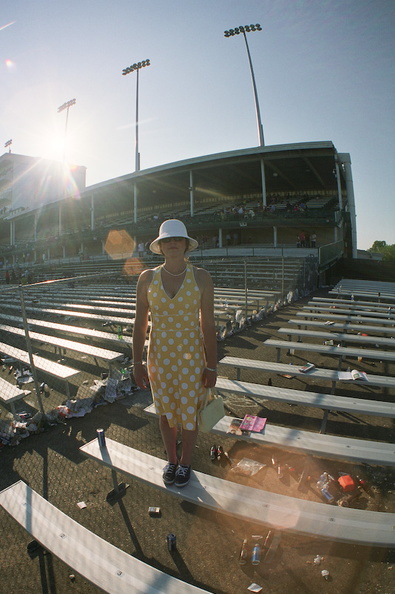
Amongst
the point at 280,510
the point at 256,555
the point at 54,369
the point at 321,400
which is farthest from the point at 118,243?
the point at 256,555

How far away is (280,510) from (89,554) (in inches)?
51.3

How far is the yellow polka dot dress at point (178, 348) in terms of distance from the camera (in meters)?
2.49

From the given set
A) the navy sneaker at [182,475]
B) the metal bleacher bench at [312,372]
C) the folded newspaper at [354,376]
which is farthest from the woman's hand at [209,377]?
the folded newspaper at [354,376]

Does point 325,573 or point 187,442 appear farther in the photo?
point 187,442

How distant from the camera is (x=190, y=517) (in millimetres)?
2537

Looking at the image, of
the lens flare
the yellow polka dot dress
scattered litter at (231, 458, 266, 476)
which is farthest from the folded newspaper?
the lens flare

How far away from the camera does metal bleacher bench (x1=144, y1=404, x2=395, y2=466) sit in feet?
8.92

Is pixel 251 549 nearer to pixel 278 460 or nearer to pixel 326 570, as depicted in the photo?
pixel 326 570

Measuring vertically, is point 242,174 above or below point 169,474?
above

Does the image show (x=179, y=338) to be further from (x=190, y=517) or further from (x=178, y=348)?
(x=190, y=517)

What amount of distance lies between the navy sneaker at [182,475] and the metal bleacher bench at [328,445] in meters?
0.77

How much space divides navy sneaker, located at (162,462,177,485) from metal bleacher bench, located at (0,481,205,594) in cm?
59

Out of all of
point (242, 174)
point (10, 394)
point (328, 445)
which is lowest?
point (328, 445)

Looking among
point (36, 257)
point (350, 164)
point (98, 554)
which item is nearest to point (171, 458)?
point (98, 554)
